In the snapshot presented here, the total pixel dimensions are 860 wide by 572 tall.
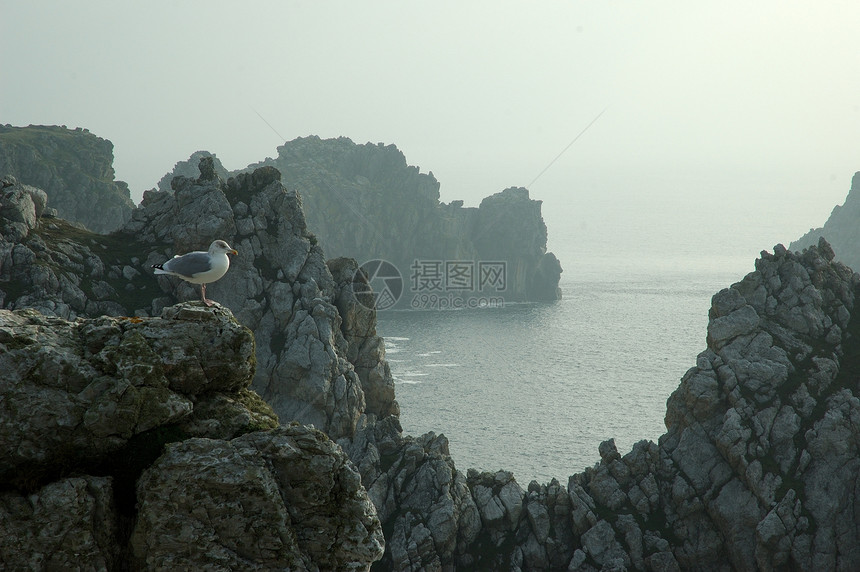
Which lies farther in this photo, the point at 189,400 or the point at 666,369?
the point at 666,369

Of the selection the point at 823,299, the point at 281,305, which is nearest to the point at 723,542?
the point at 823,299

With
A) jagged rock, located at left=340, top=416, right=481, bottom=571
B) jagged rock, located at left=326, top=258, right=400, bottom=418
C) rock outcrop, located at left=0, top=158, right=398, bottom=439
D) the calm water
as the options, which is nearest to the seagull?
jagged rock, located at left=340, top=416, right=481, bottom=571

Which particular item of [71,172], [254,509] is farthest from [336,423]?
[71,172]

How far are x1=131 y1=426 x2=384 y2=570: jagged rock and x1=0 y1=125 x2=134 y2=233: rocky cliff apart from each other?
157 meters

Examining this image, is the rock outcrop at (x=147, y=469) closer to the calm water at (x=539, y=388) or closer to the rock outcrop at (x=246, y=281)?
the rock outcrop at (x=246, y=281)

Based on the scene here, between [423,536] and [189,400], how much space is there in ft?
152

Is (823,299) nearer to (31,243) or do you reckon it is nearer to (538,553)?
(538,553)

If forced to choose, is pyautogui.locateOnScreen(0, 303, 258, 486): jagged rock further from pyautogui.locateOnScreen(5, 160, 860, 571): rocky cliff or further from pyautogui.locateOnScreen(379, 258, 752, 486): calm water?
pyautogui.locateOnScreen(379, 258, 752, 486): calm water

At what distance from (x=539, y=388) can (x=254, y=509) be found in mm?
126792

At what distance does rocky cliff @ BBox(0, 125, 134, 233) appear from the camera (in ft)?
541

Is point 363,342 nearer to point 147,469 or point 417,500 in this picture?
point 417,500

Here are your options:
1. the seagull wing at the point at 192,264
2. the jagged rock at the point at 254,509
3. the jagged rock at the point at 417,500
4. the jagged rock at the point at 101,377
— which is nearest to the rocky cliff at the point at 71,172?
the jagged rock at the point at 417,500

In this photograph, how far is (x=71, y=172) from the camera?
17400 centimetres

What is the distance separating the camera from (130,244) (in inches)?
3346
